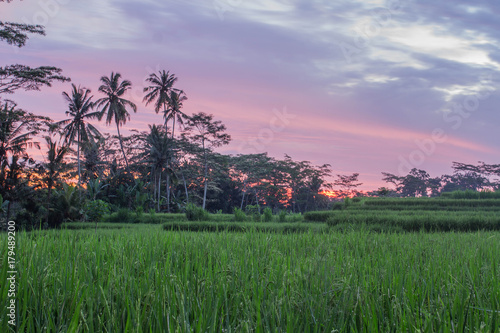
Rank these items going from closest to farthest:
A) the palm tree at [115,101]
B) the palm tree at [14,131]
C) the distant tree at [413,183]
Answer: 1. the palm tree at [14,131]
2. the palm tree at [115,101]
3. the distant tree at [413,183]

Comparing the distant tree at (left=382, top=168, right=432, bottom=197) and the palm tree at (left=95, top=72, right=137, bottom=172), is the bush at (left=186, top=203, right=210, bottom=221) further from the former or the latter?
the distant tree at (left=382, top=168, right=432, bottom=197)

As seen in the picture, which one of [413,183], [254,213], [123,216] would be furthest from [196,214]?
[413,183]

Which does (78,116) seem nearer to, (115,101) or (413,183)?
(115,101)

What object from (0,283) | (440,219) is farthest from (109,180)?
(0,283)

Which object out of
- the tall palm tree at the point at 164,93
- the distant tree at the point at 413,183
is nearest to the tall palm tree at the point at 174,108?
the tall palm tree at the point at 164,93

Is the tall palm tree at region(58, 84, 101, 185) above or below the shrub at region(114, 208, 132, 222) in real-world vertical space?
above

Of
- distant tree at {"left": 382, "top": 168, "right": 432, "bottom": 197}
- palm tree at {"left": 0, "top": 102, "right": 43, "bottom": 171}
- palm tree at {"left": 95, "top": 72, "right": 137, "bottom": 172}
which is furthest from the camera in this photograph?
distant tree at {"left": 382, "top": 168, "right": 432, "bottom": 197}

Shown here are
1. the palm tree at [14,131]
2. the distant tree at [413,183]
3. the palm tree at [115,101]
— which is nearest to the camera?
the palm tree at [14,131]

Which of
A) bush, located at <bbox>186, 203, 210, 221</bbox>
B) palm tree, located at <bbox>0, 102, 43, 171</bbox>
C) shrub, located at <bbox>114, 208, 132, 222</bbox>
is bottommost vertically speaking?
shrub, located at <bbox>114, 208, 132, 222</bbox>

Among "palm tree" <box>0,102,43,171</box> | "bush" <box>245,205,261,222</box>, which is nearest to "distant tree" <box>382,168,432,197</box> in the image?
"bush" <box>245,205,261,222</box>

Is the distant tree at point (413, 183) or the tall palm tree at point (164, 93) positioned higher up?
the tall palm tree at point (164, 93)

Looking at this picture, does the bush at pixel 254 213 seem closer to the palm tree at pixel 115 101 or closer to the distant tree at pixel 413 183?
the palm tree at pixel 115 101

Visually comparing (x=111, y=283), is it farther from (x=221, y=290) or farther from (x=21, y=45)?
(x=21, y=45)

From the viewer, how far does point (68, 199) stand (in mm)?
22203
